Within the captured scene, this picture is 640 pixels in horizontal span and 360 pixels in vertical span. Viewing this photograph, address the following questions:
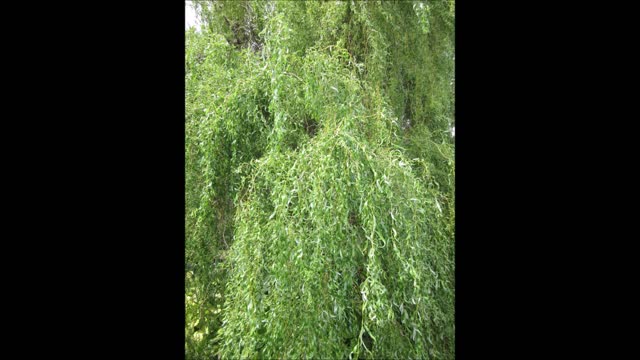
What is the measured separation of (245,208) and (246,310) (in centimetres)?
46

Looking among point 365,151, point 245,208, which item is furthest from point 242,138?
point 365,151

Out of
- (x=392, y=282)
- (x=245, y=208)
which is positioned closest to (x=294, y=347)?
(x=392, y=282)

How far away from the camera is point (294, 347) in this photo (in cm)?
186

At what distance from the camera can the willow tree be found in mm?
1864

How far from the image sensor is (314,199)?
1.86m

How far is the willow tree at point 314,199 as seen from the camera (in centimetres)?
186
